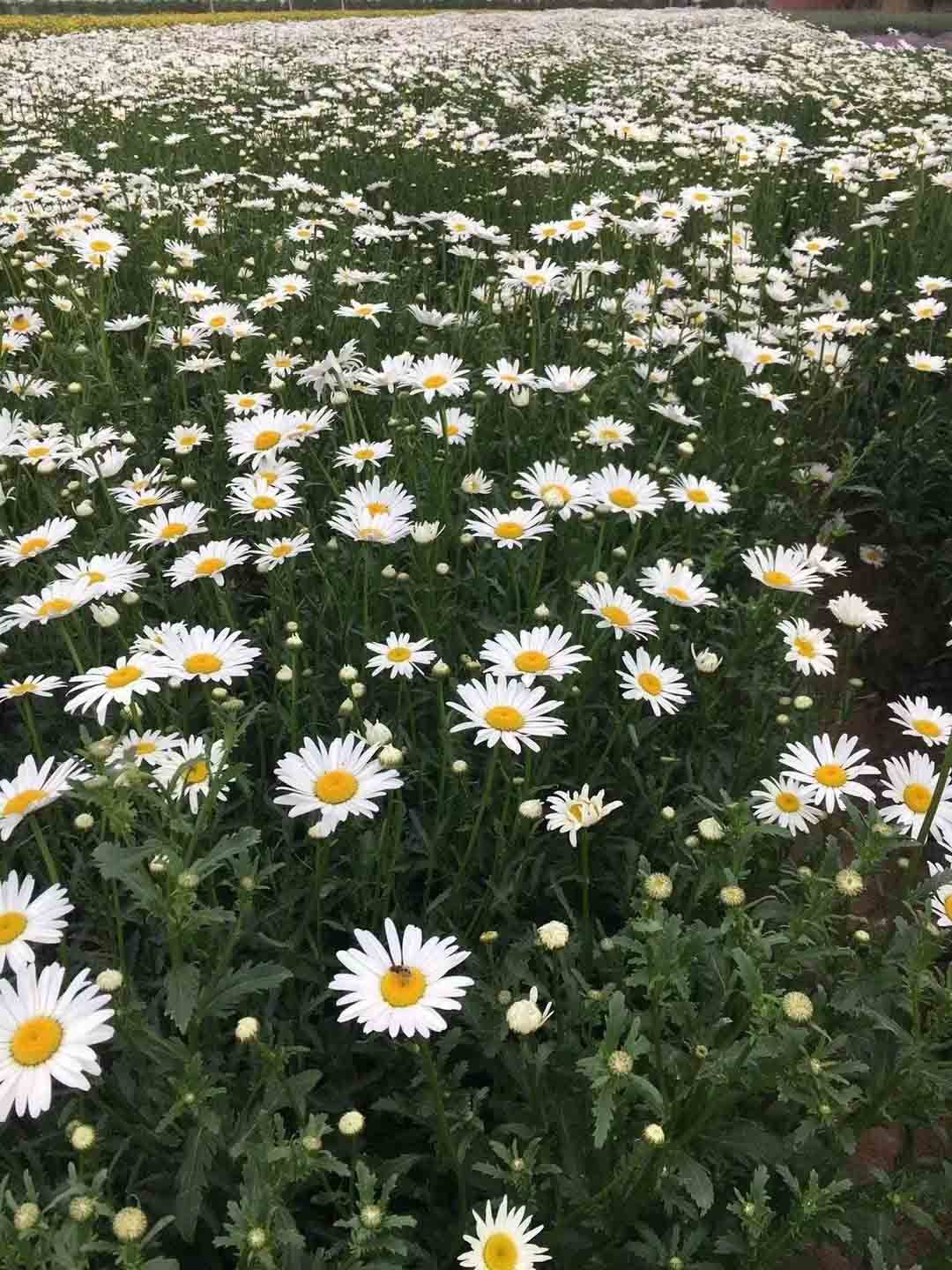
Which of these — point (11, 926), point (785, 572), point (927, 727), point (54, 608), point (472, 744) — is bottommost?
point (472, 744)

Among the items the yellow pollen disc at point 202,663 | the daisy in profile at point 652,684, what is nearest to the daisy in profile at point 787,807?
the daisy in profile at point 652,684

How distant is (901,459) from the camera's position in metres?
4.04

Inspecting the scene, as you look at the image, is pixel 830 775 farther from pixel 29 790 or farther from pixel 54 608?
pixel 54 608

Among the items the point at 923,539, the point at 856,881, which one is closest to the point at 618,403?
the point at 923,539

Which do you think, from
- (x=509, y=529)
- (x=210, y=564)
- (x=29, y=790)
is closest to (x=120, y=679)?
(x=29, y=790)

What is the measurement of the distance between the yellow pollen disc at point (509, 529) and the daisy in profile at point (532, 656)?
518 millimetres

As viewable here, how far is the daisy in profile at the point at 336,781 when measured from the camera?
183 centimetres

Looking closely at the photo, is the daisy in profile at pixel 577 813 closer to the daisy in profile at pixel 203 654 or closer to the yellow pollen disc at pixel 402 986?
the yellow pollen disc at pixel 402 986

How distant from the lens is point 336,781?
1.93 meters

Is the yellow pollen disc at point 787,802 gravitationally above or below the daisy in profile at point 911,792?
below

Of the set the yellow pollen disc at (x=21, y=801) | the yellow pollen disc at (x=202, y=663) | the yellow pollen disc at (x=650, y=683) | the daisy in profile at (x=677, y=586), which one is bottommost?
the yellow pollen disc at (x=650, y=683)

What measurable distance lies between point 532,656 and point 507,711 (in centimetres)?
19

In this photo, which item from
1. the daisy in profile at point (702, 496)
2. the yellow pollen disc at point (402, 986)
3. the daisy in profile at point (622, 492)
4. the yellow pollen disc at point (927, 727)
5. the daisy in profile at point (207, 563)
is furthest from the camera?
the daisy in profile at point (702, 496)

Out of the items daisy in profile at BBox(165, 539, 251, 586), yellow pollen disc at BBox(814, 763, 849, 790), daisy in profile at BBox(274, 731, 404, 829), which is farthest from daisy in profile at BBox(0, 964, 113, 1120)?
yellow pollen disc at BBox(814, 763, 849, 790)
